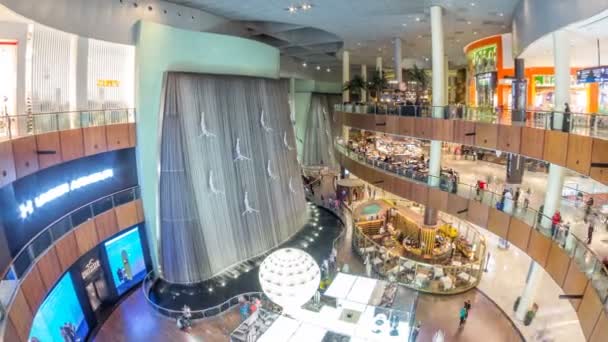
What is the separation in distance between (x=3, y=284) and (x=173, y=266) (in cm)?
989

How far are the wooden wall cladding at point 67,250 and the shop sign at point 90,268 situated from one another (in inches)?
124

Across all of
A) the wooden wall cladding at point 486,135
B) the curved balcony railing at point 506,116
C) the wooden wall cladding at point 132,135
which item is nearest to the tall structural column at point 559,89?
the curved balcony railing at point 506,116

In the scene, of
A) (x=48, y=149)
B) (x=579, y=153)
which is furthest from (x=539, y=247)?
(x=48, y=149)

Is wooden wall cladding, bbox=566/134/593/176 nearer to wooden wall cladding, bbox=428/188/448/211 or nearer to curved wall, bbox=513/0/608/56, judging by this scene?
curved wall, bbox=513/0/608/56

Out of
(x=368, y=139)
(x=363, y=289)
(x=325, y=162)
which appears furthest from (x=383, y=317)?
(x=368, y=139)

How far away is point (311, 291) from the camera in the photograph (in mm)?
9953

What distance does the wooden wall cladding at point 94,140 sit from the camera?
14155mm

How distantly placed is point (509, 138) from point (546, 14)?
14.0ft

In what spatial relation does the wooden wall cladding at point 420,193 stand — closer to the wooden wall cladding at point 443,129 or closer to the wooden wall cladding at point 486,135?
the wooden wall cladding at point 443,129

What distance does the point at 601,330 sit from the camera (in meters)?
8.03

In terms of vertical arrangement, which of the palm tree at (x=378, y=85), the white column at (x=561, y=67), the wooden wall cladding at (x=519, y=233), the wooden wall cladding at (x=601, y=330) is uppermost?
the palm tree at (x=378, y=85)

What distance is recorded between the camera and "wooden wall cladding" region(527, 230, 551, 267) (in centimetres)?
1248

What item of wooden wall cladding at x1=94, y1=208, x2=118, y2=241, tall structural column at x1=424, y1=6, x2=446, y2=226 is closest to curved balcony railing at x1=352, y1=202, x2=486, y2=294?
tall structural column at x1=424, y1=6, x2=446, y2=226

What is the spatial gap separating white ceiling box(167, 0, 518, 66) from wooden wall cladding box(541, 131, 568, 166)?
24.4ft
